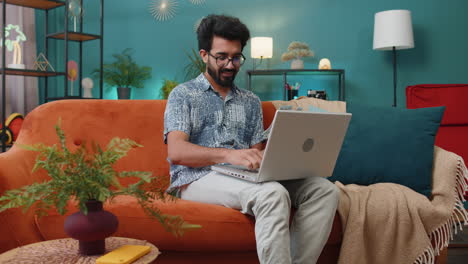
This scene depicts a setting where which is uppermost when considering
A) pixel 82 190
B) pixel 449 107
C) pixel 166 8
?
pixel 166 8

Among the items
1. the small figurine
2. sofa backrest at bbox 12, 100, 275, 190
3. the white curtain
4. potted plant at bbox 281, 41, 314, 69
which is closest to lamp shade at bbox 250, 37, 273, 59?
potted plant at bbox 281, 41, 314, 69

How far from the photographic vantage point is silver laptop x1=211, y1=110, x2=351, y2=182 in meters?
1.52

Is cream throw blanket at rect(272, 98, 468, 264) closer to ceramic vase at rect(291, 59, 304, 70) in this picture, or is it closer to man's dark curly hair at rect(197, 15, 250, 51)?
man's dark curly hair at rect(197, 15, 250, 51)

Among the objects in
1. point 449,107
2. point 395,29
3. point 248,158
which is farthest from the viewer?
point 395,29

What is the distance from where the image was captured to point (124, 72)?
16.6 feet

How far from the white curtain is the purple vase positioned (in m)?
3.94

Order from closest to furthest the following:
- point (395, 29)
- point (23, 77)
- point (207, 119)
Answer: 1. point (207, 119)
2. point (395, 29)
3. point (23, 77)

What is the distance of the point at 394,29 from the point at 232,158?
10.0ft

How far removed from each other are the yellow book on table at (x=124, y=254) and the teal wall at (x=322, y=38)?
3.94m

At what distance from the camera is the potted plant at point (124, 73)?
5.05 meters

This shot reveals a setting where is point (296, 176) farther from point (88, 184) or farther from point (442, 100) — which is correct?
point (442, 100)

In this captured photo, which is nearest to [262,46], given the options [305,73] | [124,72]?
[305,73]

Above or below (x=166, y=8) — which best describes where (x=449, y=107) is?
below

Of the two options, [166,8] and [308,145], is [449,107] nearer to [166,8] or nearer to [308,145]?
[308,145]
